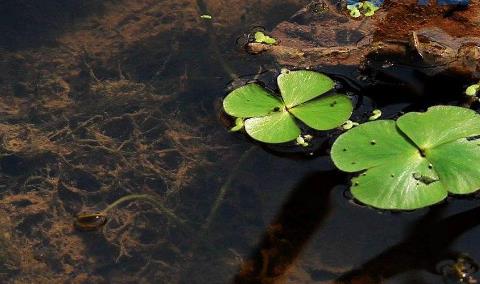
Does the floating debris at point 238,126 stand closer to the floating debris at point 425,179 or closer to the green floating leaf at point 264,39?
the green floating leaf at point 264,39

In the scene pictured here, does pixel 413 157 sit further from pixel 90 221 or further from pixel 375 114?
pixel 90 221

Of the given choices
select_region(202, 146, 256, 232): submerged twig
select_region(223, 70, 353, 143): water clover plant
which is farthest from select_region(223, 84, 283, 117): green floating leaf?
select_region(202, 146, 256, 232): submerged twig

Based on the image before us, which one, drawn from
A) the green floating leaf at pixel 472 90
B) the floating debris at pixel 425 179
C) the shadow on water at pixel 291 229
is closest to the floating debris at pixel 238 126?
the shadow on water at pixel 291 229

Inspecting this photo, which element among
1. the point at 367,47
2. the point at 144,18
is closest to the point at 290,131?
the point at 367,47

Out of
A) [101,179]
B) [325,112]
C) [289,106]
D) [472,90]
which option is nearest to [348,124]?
[325,112]

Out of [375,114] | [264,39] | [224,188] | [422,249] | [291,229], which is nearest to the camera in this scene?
[422,249]

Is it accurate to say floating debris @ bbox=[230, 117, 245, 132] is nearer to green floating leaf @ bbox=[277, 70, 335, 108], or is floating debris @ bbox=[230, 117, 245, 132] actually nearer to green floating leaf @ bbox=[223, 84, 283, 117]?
green floating leaf @ bbox=[223, 84, 283, 117]

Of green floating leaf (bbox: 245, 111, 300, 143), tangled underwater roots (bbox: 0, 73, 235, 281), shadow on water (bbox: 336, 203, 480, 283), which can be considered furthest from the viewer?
green floating leaf (bbox: 245, 111, 300, 143)

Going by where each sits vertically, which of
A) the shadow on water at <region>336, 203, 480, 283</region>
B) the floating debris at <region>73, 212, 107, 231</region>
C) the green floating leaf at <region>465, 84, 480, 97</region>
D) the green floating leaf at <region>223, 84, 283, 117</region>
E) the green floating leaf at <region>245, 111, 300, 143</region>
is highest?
the green floating leaf at <region>223, 84, 283, 117</region>
